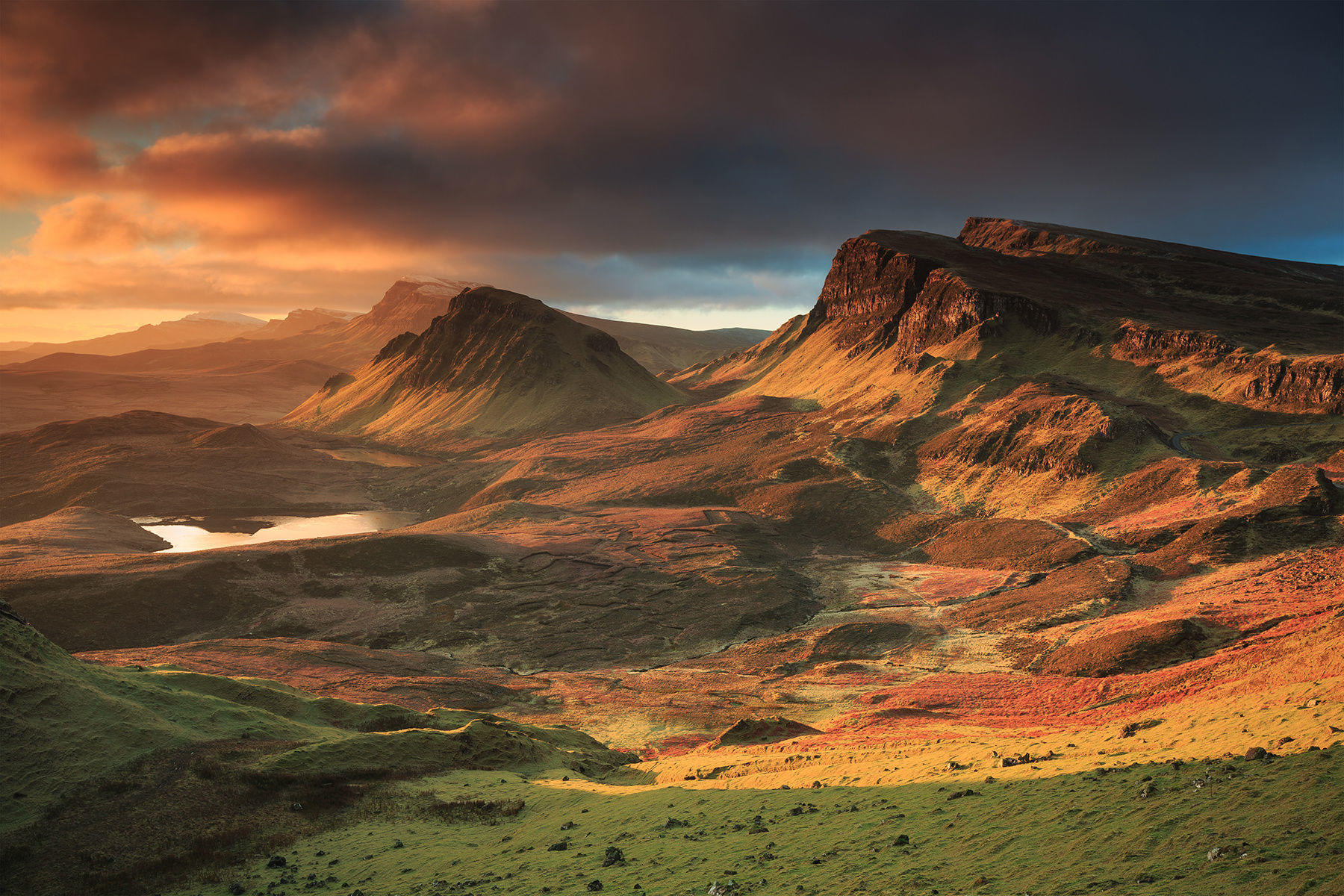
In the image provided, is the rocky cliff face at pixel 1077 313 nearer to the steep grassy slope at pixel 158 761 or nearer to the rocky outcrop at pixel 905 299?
the rocky outcrop at pixel 905 299

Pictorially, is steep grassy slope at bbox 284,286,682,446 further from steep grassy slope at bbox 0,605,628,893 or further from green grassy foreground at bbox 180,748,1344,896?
green grassy foreground at bbox 180,748,1344,896

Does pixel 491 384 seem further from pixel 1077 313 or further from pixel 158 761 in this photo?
pixel 158 761

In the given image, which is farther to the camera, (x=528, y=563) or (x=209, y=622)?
(x=528, y=563)

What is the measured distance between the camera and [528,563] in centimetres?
5772

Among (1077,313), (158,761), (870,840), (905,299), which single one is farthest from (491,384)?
(870,840)

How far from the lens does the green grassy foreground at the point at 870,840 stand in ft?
33.3

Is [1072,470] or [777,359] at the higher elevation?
[777,359]

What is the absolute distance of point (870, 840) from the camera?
13398 millimetres

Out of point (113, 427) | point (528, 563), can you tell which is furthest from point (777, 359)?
point (113, 427)

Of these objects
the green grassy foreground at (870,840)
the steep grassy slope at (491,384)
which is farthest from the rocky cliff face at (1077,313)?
the green grassy foreground at (870,840)

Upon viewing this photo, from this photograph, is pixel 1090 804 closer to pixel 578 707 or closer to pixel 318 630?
pixel 578 707

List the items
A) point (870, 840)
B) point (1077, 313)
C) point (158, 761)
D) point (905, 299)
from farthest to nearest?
1. point (905, 299)
2. point (1077, 313)
3. point (158, 761)
4. point (870, 840)

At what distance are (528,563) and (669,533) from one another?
12466 mm

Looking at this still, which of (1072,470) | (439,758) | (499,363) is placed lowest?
(439,758)
